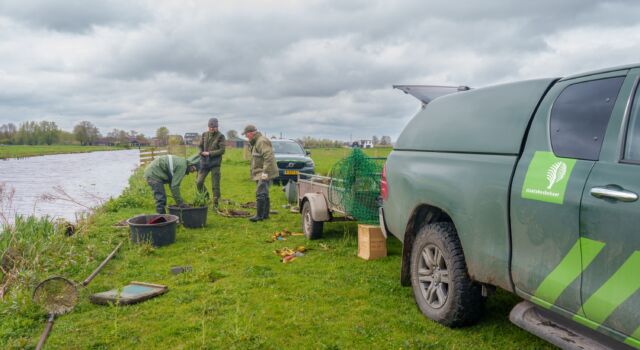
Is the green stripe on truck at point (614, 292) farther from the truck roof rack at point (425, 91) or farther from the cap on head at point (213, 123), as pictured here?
the cap on head at point (213, 123)

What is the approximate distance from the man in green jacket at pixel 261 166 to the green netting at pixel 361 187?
3101 millimetres

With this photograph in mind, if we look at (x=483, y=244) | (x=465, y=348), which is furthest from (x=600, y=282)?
(x=465, y=348)

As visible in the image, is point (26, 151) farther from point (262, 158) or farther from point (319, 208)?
point (319, 208)

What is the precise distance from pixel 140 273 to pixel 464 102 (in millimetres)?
4577

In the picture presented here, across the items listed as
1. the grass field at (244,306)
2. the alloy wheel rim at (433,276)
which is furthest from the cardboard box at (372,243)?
the alloy wheel rim at (433,276)

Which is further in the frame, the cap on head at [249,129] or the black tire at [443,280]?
the cap on head at [249,129]

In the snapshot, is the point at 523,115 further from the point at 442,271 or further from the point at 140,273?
the point at 140,273

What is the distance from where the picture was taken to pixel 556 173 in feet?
8.75

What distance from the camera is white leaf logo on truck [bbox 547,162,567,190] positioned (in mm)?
2625

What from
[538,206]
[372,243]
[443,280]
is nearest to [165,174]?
[372,243]

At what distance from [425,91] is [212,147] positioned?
21.2ft

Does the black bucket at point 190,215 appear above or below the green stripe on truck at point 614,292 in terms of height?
below

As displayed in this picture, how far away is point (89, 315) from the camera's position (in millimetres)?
4434

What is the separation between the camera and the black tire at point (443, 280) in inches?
141
